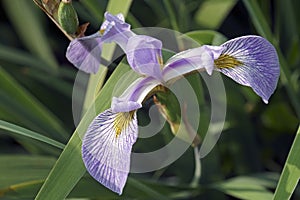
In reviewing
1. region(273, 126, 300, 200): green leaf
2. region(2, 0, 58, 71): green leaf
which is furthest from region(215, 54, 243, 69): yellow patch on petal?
region(2, 0, 58, 71): green leaf

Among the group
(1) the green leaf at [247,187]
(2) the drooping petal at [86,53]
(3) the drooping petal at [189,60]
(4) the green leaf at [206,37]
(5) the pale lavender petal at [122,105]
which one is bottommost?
(1) the green leaf at [247,187]

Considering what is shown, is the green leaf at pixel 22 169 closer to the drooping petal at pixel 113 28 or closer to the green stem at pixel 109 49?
the green stem at pixel 109 49

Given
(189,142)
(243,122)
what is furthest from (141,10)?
(189,142)

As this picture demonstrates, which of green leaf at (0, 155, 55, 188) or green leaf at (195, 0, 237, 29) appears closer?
green leaf at (0, 155, 55, 188)

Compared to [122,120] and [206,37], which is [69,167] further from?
[206,37]

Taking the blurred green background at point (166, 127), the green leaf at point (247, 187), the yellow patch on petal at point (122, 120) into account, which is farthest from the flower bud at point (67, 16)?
the green leaf at point (247, 187)

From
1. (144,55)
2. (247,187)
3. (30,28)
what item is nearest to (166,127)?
(247,187)

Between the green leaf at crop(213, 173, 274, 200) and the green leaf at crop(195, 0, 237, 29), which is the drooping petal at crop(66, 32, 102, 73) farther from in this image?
the green leaf at crop(195, 0, 237, 29)
